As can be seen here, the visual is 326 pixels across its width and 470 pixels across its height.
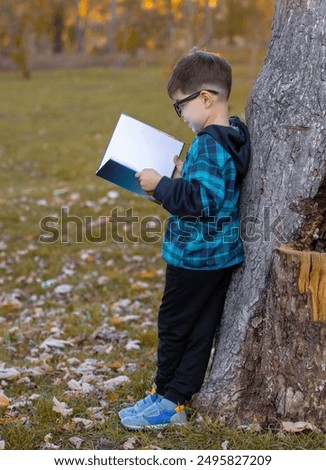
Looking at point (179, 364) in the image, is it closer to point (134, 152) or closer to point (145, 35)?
point (134, 152)

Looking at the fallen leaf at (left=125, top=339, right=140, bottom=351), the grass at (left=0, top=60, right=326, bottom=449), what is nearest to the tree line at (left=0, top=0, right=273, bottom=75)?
the grass at (left=0, top=60, right=326, bottom=449)

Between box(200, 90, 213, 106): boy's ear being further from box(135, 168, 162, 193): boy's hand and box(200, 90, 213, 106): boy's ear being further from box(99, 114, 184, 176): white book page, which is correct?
box(135, 168, 162, 193): boy's hand

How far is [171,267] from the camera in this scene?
3613 mm

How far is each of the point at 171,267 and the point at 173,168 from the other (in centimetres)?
54

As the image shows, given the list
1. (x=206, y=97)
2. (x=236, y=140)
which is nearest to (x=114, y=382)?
(x=236, y=140)

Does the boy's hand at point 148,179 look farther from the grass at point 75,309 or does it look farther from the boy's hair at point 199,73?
the grass at point 75,309

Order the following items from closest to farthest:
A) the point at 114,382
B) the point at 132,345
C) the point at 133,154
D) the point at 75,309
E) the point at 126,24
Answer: the point at 133,154 < the point at 114,382 < the point at 132,345 < the point at 75,309 < the point at 126,24

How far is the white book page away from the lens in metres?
3.55

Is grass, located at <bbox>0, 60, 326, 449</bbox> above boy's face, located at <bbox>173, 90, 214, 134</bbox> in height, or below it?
below

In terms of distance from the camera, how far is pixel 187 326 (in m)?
3.66

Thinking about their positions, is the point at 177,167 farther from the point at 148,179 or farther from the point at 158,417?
the point at 158,417

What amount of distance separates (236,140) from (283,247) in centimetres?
60

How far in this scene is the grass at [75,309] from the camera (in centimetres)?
362

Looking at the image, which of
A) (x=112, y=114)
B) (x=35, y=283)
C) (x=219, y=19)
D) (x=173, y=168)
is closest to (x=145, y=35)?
(x=219, y=19)
